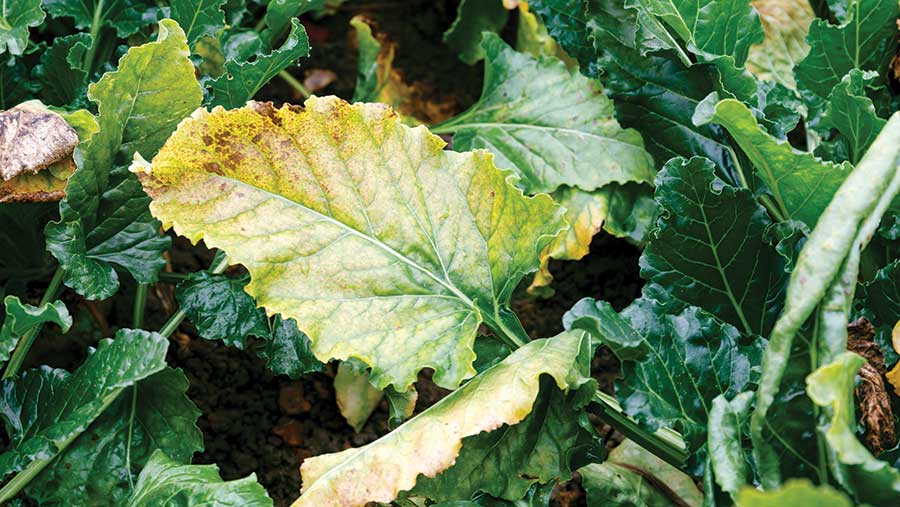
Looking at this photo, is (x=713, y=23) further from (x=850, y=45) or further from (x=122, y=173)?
(x=122, y=173)

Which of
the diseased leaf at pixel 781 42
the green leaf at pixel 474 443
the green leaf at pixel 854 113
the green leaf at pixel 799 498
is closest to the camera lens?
the green leaf at pixel 799 498

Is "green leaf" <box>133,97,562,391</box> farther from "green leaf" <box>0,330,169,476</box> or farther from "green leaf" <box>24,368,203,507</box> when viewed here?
"green leaf" <box>24,368,203,507</box>

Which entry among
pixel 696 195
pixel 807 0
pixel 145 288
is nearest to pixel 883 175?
pixel 696 195

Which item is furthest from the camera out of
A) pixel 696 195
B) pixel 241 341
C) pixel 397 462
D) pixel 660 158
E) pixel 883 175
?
pixel 660 158

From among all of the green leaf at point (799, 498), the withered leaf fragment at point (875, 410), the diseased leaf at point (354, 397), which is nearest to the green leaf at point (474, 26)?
the diseased leaf at point (354, 397)

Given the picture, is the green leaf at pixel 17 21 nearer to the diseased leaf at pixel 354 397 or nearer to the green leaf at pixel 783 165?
the diseased leaf at pixel 354 397

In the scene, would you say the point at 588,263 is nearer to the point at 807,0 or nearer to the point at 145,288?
the point at 807,0
